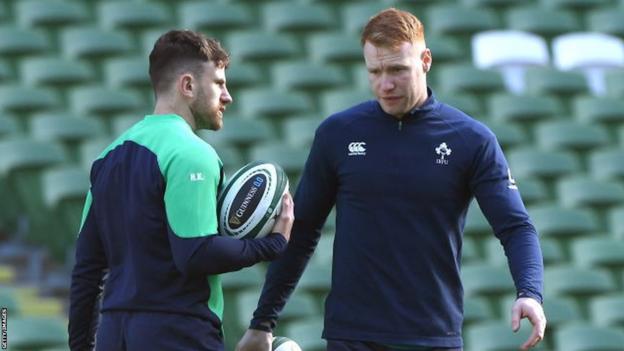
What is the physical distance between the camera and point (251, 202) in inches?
126

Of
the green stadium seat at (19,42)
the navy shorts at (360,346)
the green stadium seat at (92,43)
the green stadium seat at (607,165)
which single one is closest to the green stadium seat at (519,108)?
the green stadium seat at (607,165)

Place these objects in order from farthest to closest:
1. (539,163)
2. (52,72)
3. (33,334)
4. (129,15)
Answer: (129,15)
(539,163)
(52,72)
(33,334)

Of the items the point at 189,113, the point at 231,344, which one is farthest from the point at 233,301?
the point at 189,113

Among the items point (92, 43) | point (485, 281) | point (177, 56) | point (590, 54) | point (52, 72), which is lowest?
point (485, 281)

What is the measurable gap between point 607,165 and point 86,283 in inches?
195

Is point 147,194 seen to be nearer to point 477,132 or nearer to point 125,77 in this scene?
point 477,132

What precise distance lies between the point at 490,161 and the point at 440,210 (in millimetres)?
176

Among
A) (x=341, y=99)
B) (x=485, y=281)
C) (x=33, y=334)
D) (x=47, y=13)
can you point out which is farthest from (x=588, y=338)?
(x=47, y=13)

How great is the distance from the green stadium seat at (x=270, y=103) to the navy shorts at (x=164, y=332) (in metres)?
4.40

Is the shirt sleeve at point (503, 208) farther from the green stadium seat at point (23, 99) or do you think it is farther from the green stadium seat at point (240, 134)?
the green stadium seat at point (23, 99)

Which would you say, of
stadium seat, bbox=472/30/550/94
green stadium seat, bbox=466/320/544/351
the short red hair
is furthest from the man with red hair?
stadium seat, bbox=472/30/550/94

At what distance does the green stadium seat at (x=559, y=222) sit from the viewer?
7.07 m

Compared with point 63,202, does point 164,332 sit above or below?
above

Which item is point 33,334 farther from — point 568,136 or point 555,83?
point 555,83
